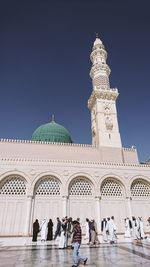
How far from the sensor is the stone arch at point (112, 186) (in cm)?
1255

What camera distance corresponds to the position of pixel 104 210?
11.9m

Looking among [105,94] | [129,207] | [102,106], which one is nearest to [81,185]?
[129,207]

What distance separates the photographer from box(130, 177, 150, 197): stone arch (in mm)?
13070

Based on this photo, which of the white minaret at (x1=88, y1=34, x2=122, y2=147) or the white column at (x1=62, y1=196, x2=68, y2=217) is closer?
the white column at (x1=62, y1=196, x2=68, y2=217)

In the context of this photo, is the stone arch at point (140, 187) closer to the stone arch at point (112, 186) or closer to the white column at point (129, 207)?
the white column at point (129, 207)

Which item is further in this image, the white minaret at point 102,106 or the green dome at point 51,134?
the green dome at point 51,134

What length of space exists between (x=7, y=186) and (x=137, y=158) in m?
11.7

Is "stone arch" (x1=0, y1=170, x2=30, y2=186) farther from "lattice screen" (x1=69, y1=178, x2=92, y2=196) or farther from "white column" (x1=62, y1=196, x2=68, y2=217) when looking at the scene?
"lattice screen" (x1=69, y1=178, x2=92, y2=196)

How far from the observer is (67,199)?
38.1ft

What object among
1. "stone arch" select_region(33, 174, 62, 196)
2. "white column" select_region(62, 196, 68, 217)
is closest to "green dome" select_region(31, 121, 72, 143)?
"stone arch" select_region(33, 174, 62, 196)

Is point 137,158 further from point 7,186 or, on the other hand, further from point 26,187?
point 7,186

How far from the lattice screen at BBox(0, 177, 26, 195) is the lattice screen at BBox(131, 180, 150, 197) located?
324 inches

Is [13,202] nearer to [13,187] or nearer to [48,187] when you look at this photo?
[13,187]

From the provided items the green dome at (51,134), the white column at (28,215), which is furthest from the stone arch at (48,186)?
the green dome at (51,134)
